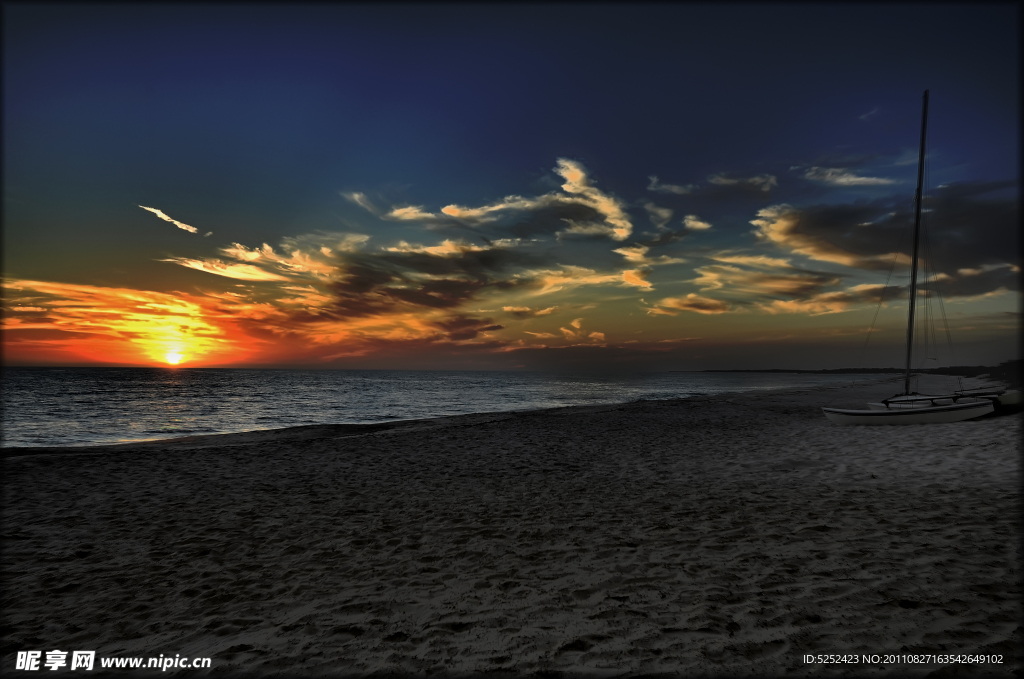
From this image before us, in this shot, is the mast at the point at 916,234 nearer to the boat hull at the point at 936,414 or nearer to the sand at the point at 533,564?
the boat hull at the point at 936,414

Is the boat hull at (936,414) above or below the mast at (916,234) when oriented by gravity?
below

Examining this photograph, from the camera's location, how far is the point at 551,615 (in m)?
5.42

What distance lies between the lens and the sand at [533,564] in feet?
15.6

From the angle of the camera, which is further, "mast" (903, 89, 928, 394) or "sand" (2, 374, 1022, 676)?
"mast" (903, 89, 928, 394)

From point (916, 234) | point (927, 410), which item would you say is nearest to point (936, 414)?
→ point (927, 410)

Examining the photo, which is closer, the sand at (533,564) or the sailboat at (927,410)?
the sand at (533,564)

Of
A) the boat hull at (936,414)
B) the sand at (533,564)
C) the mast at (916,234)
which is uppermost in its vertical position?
the mast at (916,234)

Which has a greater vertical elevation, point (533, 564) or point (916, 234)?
point (916, 234)

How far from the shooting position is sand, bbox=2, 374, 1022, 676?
15.6 feet

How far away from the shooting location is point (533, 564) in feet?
23.0

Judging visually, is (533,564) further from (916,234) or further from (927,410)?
(916,234)

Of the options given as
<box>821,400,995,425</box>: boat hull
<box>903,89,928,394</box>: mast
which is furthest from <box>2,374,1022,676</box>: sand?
<box>903,89,928,394</box>: mast

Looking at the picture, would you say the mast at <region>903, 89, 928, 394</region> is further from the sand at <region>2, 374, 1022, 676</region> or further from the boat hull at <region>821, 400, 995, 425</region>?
the sand at <region>2, 374, 1022, 676</region>

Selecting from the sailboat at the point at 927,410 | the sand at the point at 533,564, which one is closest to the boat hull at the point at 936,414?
the sailboat at the point at 927,410
